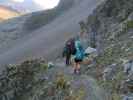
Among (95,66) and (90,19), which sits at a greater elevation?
(90,19)

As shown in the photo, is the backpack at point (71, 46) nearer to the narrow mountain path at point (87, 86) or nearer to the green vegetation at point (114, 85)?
the narrow mountain path at point (87, 86)

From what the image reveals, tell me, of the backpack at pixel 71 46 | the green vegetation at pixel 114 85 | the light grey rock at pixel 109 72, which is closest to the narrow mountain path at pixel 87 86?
the green vegetation at pixel 114 85

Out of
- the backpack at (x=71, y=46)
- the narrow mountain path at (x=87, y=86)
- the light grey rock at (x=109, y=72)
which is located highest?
the backpack at (x=71, y=46)

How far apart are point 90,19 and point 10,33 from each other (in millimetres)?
57846

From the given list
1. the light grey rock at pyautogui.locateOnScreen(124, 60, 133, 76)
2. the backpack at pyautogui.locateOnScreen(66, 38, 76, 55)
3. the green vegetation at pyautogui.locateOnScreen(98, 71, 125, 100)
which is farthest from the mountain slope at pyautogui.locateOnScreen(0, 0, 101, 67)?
the green vegetation at pyautogui.locateOnScreen(98, 71, 125, 100)

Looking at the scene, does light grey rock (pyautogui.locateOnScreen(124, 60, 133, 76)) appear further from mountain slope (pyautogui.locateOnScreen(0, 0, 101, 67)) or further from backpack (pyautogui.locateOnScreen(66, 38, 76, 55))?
mountain slope (pyautogui.locateOnScreen(0, 0, 101, 67))

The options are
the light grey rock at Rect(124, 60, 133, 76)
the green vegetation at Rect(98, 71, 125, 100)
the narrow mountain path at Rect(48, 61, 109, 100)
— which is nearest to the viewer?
the green vegetation at Rect(98, 71, 125, 100)

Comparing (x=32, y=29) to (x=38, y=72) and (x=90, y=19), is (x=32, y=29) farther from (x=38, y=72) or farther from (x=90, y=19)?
(x=38, y=72)

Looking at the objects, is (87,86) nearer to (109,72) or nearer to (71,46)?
(109,72)

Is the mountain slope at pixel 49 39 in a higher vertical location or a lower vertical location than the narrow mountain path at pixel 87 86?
higher

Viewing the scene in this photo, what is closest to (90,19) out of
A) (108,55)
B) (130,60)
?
(108,55)

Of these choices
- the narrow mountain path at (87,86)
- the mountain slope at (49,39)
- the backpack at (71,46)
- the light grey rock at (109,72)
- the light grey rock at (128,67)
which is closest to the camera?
the narrow mountain path at (87,86)

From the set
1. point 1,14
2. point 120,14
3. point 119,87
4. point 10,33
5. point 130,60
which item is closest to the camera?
point 119,87

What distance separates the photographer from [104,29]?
111 feet
